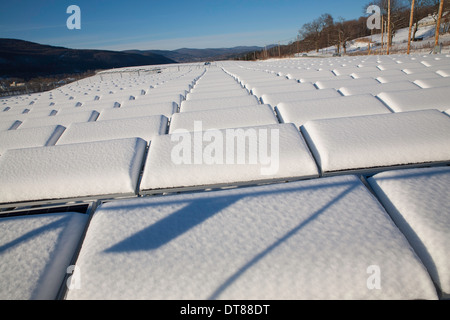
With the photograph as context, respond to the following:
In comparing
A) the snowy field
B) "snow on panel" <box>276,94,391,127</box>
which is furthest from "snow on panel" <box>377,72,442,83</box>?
the snowy field

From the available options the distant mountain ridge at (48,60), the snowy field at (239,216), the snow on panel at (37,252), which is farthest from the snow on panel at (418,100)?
the distant mountain ridge at (48,60)

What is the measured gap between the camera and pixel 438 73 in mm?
3414

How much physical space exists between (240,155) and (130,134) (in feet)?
3.09

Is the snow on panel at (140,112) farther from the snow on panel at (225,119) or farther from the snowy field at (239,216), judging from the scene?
the snowy field at (239,216)

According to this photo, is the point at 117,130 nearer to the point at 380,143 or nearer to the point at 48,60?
the point at 380,143

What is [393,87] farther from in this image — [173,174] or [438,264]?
[173,174]

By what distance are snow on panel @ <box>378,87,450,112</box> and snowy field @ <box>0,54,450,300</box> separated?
517 mm

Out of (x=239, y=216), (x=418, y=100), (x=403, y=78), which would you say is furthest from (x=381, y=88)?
(x=239, y=216)

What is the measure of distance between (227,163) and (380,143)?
2.73ft

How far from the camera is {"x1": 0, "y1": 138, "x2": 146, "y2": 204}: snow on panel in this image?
104 cm

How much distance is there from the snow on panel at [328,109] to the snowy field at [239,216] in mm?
329

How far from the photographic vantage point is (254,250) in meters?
0.68

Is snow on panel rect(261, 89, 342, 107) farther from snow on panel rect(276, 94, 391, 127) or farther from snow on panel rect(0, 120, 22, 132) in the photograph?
snow on panel rect(0, 120, 22, 132)

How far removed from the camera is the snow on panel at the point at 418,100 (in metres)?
1.74
